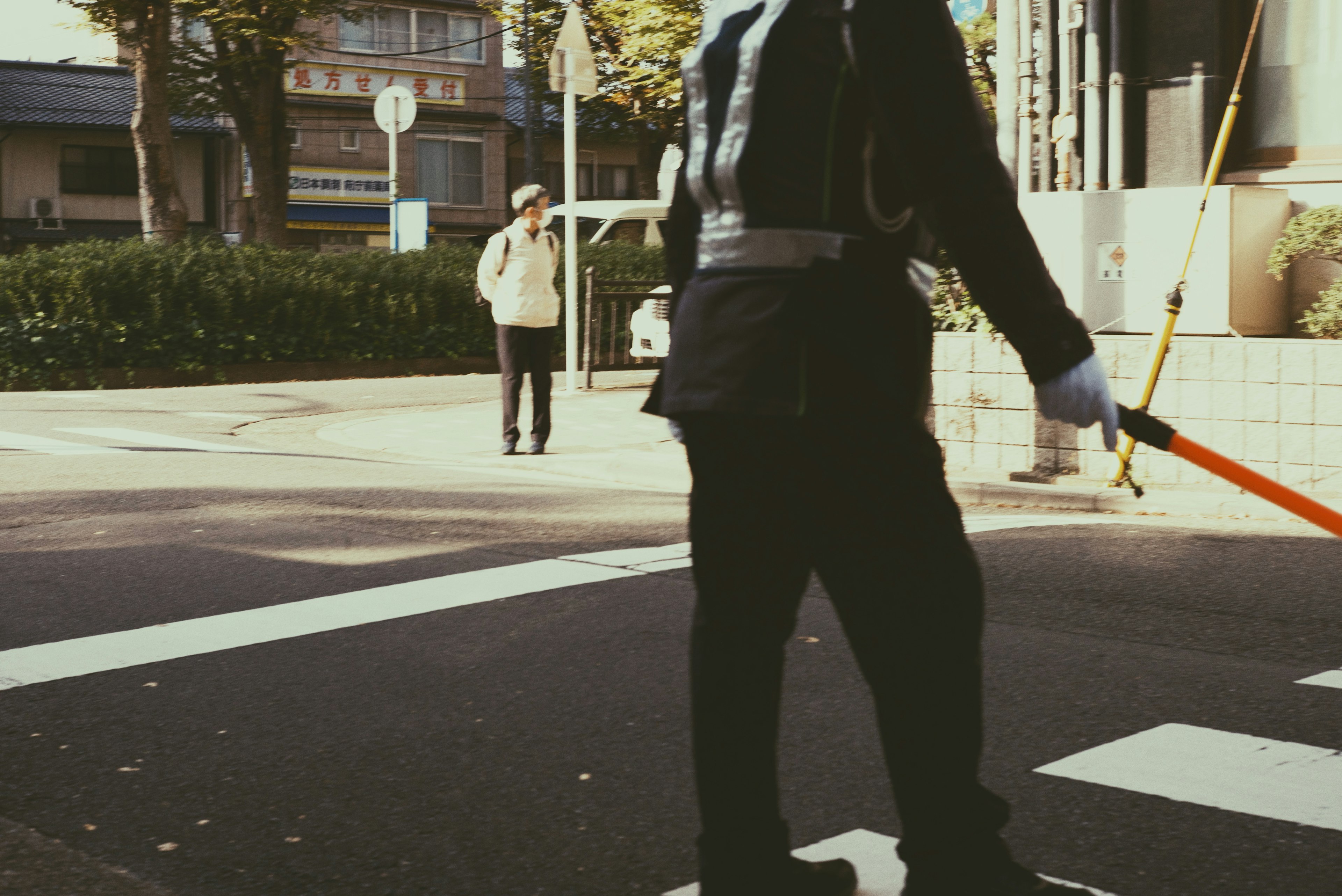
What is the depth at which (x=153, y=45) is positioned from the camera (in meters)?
21.3

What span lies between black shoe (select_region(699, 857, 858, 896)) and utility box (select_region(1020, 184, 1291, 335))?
284 inches

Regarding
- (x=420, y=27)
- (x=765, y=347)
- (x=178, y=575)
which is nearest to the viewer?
(x=765, y=347)

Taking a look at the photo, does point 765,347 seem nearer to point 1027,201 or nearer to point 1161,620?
Answer: point 1161,620

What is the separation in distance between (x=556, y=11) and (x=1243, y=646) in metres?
34.0

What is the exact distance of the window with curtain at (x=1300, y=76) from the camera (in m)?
10.2

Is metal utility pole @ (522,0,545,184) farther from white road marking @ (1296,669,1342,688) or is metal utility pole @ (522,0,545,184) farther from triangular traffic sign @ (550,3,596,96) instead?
white road marking @ (1296,669,1342,688)

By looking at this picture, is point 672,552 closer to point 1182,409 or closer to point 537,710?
point 537,710

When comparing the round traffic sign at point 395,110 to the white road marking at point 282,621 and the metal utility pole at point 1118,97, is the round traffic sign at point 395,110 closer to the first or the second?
the metal utility pole at point 1118,97

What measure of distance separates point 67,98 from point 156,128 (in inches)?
963

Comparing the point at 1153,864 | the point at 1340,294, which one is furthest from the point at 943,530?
the point at 1340,294

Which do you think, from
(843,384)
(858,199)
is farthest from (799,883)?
(858,199)

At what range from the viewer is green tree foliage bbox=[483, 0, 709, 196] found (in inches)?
981

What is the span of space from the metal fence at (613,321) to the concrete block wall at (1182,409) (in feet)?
16.4

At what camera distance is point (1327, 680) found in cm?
450
